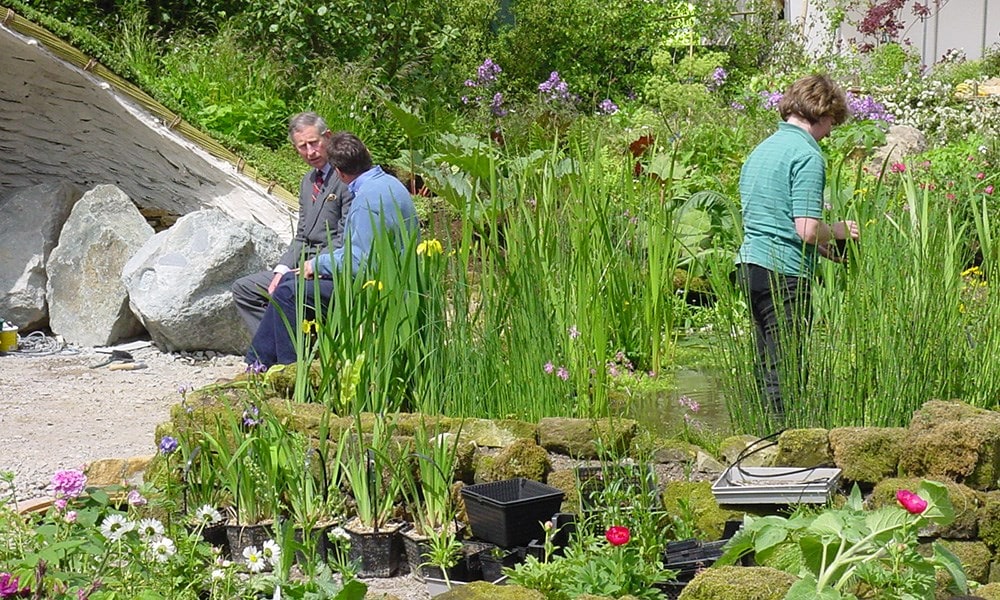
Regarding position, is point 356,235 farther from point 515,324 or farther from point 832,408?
point 832,408

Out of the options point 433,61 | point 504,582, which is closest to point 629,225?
point 504,582

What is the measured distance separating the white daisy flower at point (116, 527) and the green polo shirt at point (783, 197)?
246 centimetres

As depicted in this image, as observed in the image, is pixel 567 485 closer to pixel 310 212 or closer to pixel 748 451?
pixel 748 451

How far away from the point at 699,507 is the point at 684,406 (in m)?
1.37

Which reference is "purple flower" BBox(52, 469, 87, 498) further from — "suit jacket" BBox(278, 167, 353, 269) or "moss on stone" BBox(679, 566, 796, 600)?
"suit jacket" BBox(278, 167, 353, 269)

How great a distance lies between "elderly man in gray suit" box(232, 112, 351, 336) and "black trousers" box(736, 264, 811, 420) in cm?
219

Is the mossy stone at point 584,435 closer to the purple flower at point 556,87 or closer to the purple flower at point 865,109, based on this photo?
the purple flower at point 556,87

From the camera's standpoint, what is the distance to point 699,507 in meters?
3.29

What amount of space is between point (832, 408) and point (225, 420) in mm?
1901

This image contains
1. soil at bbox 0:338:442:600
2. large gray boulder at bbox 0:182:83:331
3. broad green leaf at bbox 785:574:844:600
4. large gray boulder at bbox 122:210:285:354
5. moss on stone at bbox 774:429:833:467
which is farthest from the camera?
large gray boulder at bbox 0:182:83:331

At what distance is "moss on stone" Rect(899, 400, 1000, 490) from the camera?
3111mm

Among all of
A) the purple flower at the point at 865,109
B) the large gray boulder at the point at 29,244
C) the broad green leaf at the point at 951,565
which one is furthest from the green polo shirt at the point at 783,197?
the large gray boulder at the point at 29,244

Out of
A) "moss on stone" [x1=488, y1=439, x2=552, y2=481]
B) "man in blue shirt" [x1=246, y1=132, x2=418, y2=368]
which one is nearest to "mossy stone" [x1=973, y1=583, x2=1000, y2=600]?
"moss on stone" [x1=488, y1=439, x2=552, y2=481]

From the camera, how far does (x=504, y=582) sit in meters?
3.09
